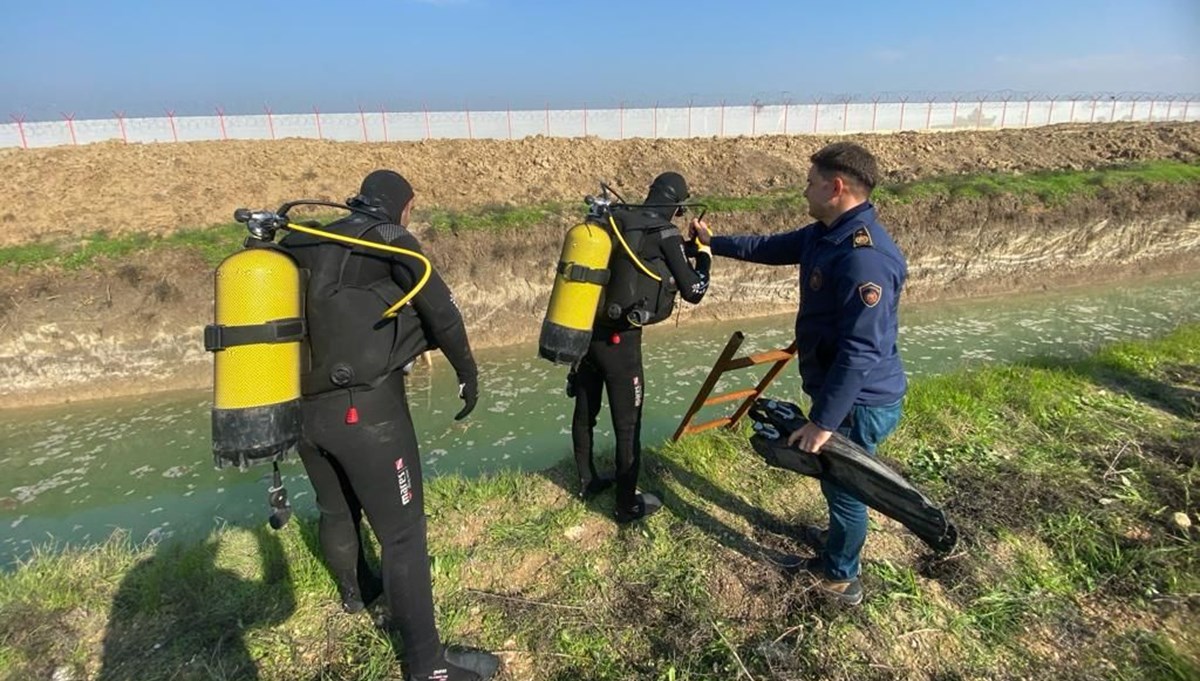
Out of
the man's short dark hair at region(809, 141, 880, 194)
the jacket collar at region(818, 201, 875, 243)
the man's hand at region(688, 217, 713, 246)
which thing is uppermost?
the man's short dark hair at region(809, 141, 880, 194)

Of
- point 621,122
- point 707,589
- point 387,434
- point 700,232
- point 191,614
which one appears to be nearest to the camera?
point 387,434

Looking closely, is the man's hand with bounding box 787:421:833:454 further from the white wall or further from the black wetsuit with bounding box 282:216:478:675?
the white wall

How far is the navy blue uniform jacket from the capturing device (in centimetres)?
248

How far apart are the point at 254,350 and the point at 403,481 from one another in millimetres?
785

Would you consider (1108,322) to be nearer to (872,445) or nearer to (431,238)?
(872,445)

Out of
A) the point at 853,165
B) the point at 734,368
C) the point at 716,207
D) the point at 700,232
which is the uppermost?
the point at 853,165

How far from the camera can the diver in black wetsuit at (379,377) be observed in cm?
230

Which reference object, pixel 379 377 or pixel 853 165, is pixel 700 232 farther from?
pixel 379 377

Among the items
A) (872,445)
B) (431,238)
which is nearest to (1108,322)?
(872,445)

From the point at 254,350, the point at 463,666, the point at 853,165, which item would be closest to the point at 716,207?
the point at 853,165

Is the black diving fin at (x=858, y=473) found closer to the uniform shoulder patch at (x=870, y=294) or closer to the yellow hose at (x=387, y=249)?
the uniform shoulder patch at (x=870, y=294)

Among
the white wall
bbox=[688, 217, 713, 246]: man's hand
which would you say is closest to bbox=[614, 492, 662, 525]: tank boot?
bbox=[688, 217, 713, 246]: man's hand

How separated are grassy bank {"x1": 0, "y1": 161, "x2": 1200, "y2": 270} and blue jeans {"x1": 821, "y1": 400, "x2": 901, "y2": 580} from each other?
10.2m

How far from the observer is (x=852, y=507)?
2.96 m
